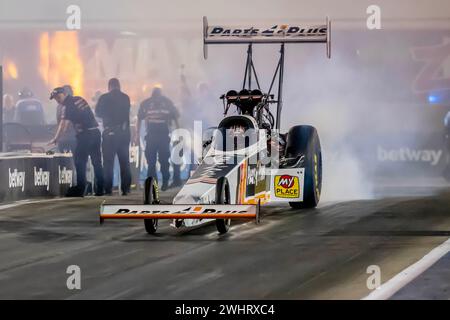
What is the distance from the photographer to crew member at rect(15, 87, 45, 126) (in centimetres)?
2523

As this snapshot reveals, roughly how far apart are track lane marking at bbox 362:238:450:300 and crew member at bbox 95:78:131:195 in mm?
9205

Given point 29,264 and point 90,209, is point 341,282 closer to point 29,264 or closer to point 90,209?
point 29,264

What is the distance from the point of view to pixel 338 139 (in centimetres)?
2702

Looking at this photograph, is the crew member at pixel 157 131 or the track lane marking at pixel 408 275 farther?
the crew member at pixel 157 131

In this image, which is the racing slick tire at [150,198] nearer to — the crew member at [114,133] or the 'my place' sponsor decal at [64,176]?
the 'my place' sponsor decal at [64,176]

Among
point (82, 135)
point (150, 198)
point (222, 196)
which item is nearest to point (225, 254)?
point (222, 196)

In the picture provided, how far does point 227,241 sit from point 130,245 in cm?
102

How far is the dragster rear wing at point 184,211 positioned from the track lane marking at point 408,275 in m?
1.85

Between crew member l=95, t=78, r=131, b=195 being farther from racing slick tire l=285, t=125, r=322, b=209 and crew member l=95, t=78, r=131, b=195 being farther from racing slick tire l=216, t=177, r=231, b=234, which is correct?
racing slick tire l=216, t=177, r=231, b=234

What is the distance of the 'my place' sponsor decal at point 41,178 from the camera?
1802cm

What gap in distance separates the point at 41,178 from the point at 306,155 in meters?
5.28

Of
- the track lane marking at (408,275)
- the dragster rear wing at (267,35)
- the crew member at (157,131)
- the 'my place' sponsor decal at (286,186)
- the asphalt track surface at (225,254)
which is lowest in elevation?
the asphalt track surface at (225,254)

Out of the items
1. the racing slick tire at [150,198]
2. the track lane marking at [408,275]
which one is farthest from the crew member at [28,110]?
the track lane marking at [408,275]

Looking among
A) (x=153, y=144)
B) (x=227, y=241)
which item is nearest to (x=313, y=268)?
(x=227, y=241)
